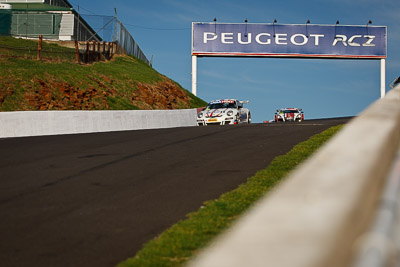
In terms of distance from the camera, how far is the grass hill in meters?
33.6

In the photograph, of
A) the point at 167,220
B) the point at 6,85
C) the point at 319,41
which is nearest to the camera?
the point at 167,220

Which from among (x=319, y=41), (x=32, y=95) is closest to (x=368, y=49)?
(x=319, y=41)

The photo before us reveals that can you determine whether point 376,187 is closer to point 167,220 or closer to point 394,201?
point 394,201

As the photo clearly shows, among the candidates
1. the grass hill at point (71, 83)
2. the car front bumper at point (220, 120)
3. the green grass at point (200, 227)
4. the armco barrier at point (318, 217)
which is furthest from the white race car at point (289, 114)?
the armco barrier at point (318, 217)

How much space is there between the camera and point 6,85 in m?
32.6

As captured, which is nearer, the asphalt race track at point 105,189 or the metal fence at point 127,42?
the asphalt race track at point 105,189

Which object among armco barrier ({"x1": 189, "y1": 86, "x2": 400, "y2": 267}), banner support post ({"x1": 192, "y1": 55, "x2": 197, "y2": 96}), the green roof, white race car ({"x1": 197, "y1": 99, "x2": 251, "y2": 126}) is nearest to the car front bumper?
white race car ({"x1": 197, "y1": 99, "x2": 251, "y2": 126})

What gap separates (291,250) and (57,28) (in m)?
49.7

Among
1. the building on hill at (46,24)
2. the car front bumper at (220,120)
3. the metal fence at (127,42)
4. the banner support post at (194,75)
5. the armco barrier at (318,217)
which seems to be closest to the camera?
the armco barrier at (318,217)

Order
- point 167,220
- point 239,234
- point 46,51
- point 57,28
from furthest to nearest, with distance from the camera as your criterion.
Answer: point 57,28 → point 46,51 → point 167,220 → point 239,234

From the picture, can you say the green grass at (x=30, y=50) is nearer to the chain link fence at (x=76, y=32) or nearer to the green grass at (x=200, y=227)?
the chain link fence at (x=76, y=32)

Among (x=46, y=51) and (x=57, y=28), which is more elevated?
(x=57, y=28)

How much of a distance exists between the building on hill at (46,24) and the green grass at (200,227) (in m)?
39.1

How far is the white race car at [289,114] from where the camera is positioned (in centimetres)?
4178
